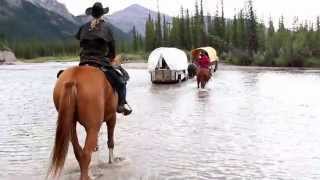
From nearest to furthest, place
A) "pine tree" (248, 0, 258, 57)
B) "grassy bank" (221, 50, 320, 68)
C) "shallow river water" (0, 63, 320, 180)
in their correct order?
"shallow river water" (0, 63, 320, 180), "grassy bank" (221, 50, 320, 68), "pine tree" (248, 0, 258, 57)

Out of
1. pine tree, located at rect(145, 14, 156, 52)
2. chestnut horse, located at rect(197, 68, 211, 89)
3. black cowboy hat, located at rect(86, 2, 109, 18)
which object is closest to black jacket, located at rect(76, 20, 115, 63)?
black cowboy hat, located at rect(86, 2, 109, 18)

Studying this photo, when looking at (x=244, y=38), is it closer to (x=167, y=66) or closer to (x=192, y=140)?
(x=167, y=66)

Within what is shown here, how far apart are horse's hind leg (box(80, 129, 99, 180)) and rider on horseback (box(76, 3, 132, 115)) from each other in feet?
3.39

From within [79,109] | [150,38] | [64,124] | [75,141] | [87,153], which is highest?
[150,38]

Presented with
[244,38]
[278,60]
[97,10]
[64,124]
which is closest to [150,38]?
[244,38]

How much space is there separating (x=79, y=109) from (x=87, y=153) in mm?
591

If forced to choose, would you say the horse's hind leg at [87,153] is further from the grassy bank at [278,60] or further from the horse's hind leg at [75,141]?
the grassy bank at [278,60]

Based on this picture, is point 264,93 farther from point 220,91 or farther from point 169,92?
point 169,92

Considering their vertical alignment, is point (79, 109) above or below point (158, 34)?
below

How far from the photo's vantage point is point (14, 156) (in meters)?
10.1

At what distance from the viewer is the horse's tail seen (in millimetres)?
7258

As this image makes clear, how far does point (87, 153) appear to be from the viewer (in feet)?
24.8

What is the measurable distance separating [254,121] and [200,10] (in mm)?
70445

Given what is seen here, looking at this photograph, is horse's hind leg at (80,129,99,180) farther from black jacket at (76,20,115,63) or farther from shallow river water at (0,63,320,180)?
black jacket at (76,20,115,63)
